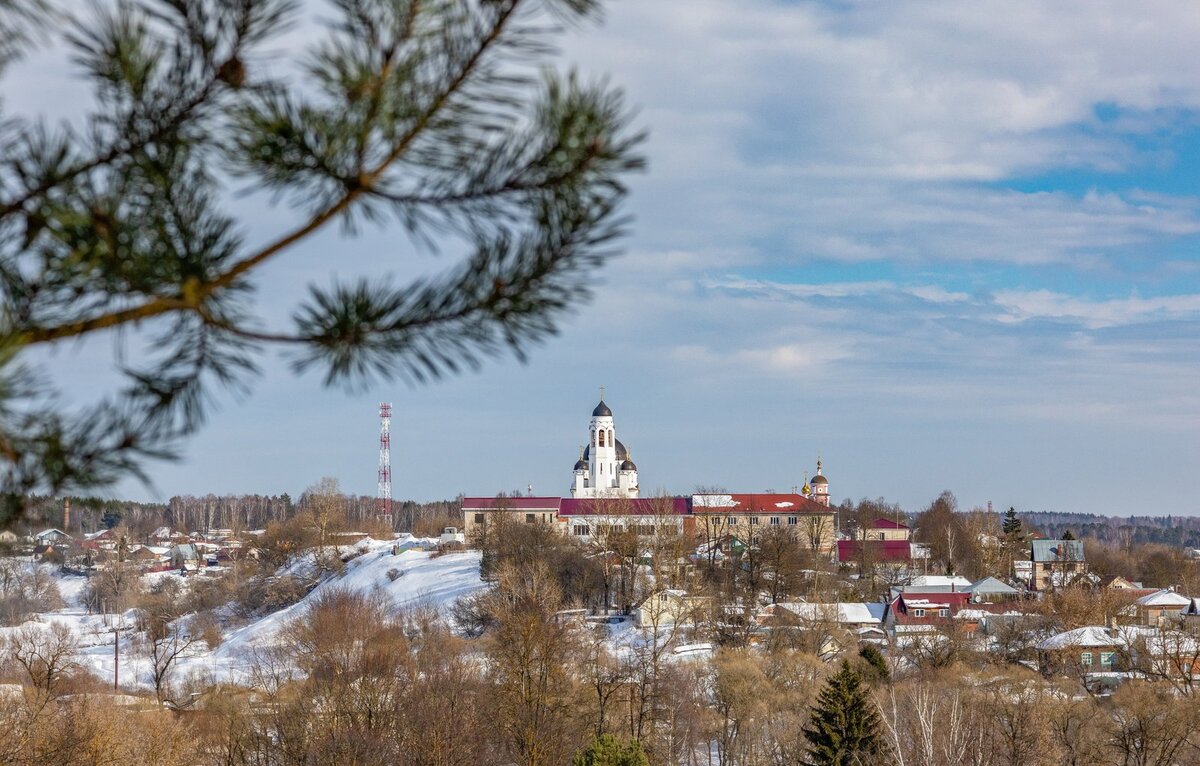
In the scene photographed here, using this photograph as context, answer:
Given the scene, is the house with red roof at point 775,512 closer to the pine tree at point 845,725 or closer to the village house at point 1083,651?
the village house at point 1083,651

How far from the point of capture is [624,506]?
71438mm

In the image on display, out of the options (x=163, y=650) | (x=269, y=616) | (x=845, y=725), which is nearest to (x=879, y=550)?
(x=269, y=616)

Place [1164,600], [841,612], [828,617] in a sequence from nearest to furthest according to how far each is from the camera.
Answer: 1. [828,617]
2. [841,612]
3. [1164,600]

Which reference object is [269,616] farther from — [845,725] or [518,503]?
[845,725]

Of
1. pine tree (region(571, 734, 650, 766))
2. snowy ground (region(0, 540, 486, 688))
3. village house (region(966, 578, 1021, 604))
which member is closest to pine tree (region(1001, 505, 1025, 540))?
village house (region(966, 578, 1021, 604))

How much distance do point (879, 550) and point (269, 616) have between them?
38.6 metres

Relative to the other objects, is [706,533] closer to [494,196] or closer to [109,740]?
[109,740]

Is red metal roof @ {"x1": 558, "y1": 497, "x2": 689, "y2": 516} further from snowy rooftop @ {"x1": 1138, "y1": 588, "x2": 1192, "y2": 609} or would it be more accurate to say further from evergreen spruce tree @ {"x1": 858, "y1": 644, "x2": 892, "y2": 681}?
snowy rooftop @ {"x1": 1138, "y1": 588, "x2": 1192, "y2": 609}

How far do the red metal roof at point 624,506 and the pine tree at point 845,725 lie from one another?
3246cm

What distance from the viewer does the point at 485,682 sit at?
32.0m

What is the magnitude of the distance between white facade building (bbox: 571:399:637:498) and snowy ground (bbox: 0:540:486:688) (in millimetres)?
16512

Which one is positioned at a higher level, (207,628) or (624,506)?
(624,506)

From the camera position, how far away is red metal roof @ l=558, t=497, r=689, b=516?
69.8 meters

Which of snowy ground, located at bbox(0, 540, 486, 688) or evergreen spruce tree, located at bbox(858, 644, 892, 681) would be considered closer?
evergreen spruce tree, located at bbox(858, 644, 892, 681)
